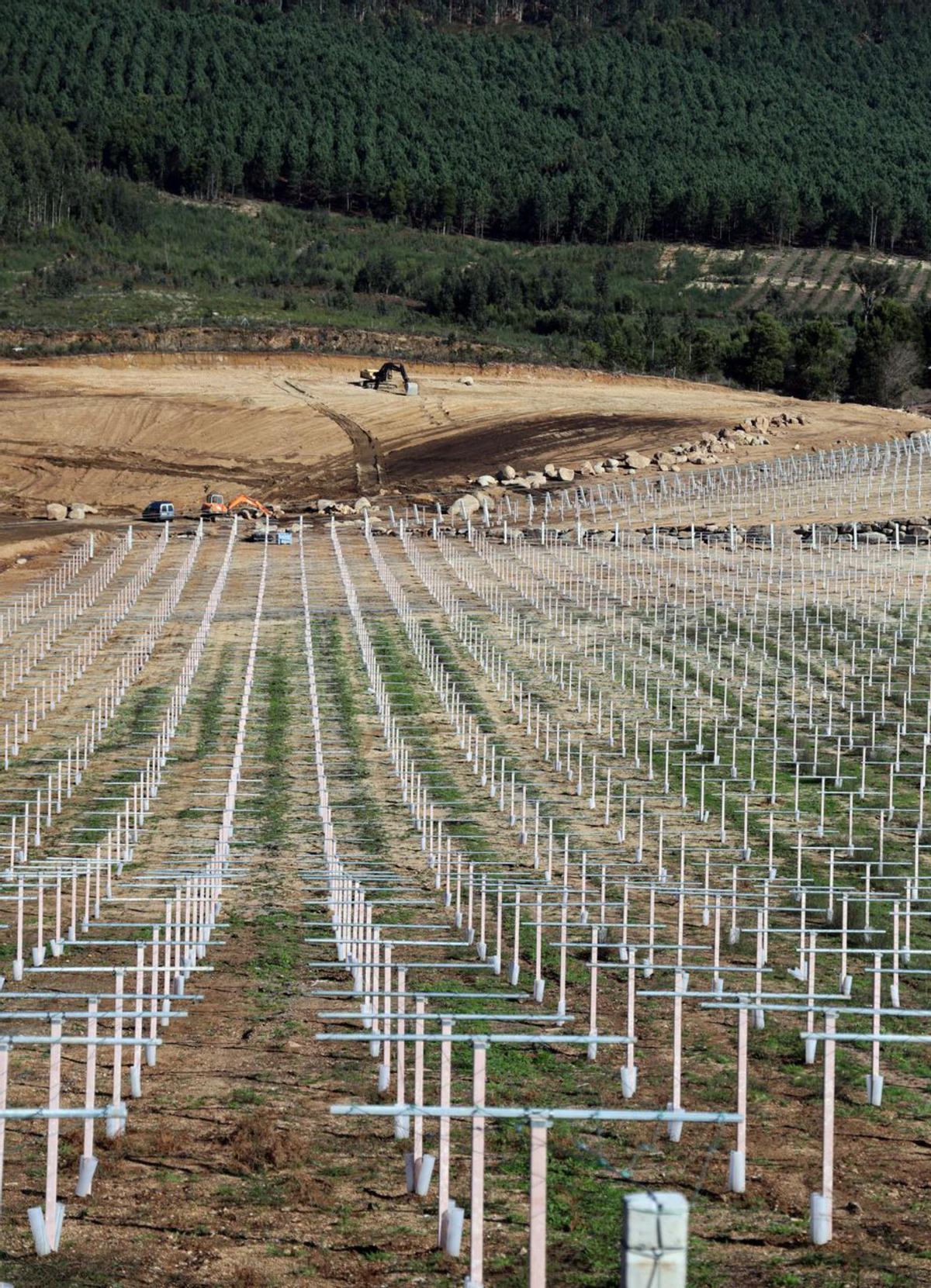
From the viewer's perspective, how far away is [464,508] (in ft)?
216

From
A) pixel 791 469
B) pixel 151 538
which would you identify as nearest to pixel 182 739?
pixel 151 538

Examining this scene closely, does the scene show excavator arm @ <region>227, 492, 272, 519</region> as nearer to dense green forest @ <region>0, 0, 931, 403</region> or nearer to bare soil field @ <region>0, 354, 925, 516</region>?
bare soil field @ <region>0, 354, 925, 516</region>

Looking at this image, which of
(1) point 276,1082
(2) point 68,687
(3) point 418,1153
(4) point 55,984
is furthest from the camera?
(2) point 68,687

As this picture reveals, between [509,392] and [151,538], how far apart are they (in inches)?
1269

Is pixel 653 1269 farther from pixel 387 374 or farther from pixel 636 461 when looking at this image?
pixel 387 374

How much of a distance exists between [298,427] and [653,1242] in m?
74.3

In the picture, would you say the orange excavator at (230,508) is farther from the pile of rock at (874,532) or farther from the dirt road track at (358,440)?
the pile of rock at (874,532)

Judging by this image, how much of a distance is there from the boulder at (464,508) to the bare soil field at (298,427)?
541 centimetres

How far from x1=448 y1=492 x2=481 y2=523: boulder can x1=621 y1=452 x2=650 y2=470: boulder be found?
8.60 metres

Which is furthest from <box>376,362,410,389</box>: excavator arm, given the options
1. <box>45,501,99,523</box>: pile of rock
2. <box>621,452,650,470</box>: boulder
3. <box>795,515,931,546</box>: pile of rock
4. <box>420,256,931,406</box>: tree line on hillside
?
<box>795,515,931,546</box>: pile of rock

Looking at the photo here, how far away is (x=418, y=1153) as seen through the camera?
12.3 meters

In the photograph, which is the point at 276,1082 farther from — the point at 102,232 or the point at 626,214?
the point at 626,214

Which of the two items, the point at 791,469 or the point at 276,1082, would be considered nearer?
the point at 276,1082

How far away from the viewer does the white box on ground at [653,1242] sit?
7.18 meters
